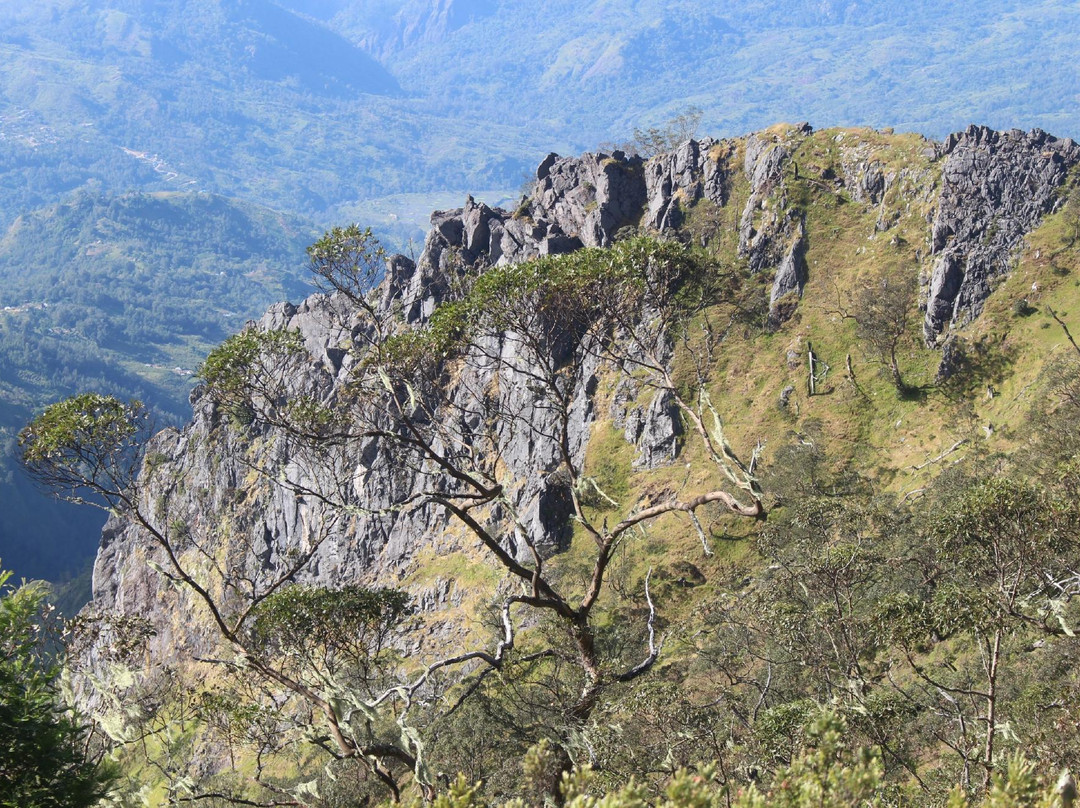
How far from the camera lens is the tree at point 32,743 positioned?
14.6m

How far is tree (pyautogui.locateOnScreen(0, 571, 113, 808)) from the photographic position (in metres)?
14.6

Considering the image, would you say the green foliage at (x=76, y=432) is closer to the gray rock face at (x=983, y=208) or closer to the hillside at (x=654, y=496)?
the hillside at (x=654, y=496)

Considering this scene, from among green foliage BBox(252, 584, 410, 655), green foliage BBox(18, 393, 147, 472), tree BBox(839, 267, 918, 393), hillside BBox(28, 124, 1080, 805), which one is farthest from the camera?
tree BBox(839, 267, 918, 393)

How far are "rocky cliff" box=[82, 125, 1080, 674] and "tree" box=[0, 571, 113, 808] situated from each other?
35.7 meters

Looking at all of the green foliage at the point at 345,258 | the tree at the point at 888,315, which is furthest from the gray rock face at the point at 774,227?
the green foliage at the point at 345,258

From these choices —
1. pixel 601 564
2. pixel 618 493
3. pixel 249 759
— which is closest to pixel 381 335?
pixel 601 564

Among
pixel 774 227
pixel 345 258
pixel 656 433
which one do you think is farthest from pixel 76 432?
pixel 774 227

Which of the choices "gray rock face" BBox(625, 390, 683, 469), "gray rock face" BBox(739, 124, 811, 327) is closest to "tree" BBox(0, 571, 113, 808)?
"gray rock face" BBox(625, 390, 683, 469)

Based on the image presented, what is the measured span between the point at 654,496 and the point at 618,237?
33.2 m

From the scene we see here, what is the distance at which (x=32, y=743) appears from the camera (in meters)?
14.9

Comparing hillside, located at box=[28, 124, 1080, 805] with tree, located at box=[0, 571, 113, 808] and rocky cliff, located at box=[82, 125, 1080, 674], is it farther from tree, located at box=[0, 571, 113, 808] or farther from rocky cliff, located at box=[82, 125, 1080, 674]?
tree, located at box=[0, 571, 113, 808]

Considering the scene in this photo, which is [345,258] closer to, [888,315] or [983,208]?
[888,315]

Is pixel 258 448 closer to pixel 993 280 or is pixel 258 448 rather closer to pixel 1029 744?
pixel 993 280

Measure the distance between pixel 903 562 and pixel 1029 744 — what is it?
68.1 ft
